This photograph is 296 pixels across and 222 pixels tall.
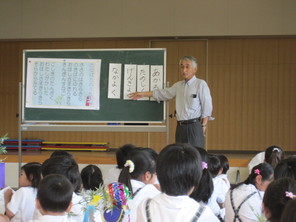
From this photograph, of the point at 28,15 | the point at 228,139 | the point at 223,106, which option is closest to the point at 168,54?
the point at 223,106

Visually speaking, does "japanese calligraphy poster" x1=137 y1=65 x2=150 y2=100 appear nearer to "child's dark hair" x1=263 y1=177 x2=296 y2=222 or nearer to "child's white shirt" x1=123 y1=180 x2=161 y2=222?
"child's white shirt" x1=123 y1=180 x2=161 y2=222

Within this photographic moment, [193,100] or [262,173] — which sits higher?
[193,100]

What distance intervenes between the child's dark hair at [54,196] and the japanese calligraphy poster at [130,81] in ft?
10.2

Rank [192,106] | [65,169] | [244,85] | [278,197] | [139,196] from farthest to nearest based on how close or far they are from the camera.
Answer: [244,85] → [192,106] → [65,169] → [139,196] → [278,197]

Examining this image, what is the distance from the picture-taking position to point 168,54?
25.3ft

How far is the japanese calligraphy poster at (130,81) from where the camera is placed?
16.3 ft

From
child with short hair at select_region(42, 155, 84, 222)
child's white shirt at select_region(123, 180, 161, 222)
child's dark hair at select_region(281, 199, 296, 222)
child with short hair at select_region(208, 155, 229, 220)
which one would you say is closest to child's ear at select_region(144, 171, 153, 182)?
child's white shirt at select_region(123, 180, 161, 222)

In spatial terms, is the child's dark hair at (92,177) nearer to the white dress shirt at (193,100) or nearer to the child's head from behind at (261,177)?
the child's head from behind at (261,177)

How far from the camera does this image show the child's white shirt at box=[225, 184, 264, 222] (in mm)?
2430

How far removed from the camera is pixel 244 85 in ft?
24.7

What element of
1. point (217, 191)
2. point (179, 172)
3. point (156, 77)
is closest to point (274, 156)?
point (217, 191)

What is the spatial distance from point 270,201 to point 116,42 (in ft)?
21.5

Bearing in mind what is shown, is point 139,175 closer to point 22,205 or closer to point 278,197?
point 22,205

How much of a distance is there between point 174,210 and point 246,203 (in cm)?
103
